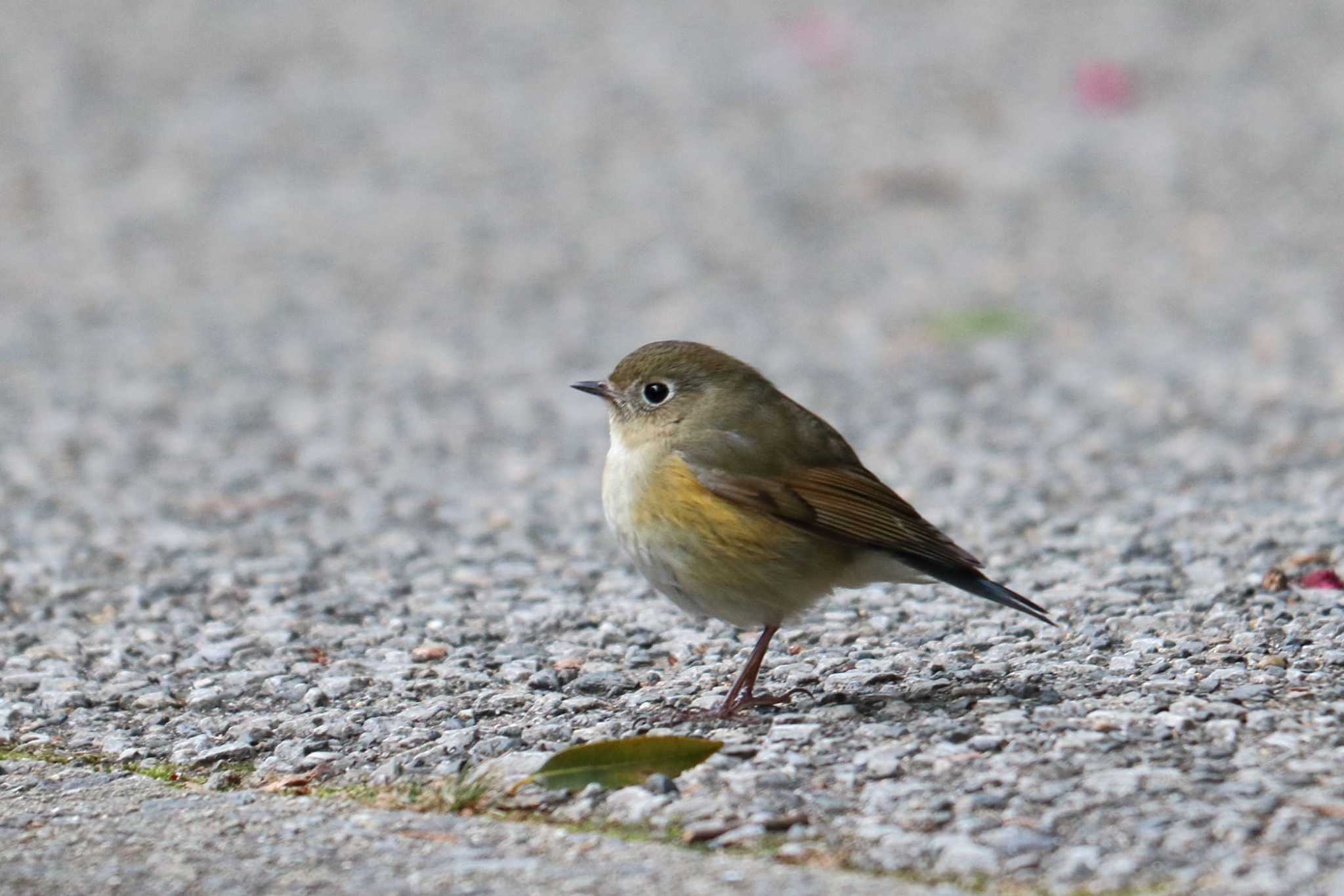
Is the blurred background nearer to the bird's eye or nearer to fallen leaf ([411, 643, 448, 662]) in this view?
fallen leaf ([411, 643, 448, 662])

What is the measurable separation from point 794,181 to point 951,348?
3421mm

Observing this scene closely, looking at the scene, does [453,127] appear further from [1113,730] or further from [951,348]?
[1113,730]

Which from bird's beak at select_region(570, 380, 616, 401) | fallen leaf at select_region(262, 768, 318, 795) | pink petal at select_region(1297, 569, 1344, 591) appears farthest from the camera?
pink petal at select_region(1297, 569, 1344, 591)

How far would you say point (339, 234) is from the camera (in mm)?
12328

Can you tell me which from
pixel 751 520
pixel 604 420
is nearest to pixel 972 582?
pixel 751 520

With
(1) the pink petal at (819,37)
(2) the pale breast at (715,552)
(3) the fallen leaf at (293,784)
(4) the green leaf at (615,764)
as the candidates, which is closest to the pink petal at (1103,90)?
(1) the pink petal at (819,37)

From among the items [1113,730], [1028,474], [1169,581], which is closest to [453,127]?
[1028,474]

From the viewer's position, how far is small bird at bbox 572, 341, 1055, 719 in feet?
14.7

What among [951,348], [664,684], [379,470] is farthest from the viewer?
[951,348]

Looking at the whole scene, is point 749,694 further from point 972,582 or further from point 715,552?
point 972,582

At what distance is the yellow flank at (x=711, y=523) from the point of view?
14.7ft

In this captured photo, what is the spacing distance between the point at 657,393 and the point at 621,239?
24.5ft

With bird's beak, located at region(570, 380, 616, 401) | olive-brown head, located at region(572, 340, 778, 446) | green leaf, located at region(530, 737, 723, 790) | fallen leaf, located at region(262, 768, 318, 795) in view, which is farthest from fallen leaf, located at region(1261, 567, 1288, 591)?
fallen leaf, located at region(262, 768, 318, 795)

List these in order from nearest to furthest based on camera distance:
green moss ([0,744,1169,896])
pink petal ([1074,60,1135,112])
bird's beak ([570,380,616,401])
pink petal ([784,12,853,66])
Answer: green moss ([0,744,1169,896]) < bird's beak ([570,380,616,401]) < pink petal ([1074,60,1135,112]) < pink petal ([784,12,853,66])
